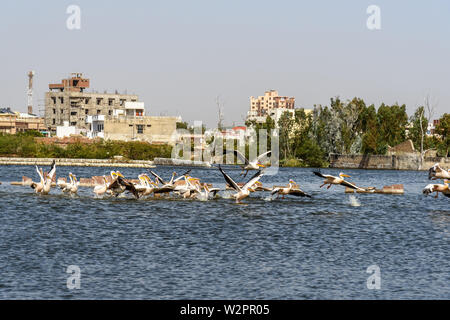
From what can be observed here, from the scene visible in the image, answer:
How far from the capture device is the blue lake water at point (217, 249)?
19.6 metres

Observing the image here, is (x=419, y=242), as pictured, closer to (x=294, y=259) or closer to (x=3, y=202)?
(x=294, y=259)

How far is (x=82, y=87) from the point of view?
192375 mm

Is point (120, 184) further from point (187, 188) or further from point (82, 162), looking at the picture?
point (82, 162)

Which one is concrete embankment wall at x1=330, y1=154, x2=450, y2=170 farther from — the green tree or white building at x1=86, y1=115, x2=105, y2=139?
white building at x1=86, y1=115, x2=105, y2=139

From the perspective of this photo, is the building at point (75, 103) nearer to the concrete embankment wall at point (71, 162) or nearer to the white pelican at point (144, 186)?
the concrete embankment wall at point (71, 162)

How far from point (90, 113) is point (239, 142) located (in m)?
70.8

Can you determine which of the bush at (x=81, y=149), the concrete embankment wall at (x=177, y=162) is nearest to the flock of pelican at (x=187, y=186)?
the bush at (x=81, y=149)

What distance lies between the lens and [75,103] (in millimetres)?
185000

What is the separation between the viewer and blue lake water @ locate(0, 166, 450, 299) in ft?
64.2

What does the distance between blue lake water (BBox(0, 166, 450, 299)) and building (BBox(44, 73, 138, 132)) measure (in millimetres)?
143351

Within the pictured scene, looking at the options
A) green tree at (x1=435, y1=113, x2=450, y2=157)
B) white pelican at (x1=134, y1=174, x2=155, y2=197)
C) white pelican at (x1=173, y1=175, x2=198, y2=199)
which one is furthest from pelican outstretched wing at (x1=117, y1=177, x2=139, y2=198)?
green tree at (x1=435, y1=113, x2=450, y2=157)
